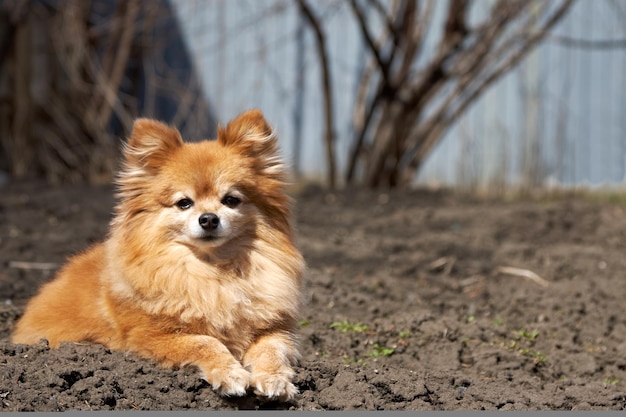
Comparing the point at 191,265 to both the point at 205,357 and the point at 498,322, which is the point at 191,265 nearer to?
the point at 205,357

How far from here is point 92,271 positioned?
13.1 ft

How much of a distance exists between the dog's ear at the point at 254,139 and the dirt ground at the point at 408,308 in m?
0.82

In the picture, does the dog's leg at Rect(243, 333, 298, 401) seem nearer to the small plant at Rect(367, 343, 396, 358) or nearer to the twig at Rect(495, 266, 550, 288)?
the small plant at Rect(367, 343, 396, 358)

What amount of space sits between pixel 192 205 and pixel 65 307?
76 centimetres

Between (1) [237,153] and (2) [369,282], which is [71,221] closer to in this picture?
(2) [369,282]

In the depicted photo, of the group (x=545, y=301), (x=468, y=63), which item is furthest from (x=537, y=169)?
(x=545, y=301)

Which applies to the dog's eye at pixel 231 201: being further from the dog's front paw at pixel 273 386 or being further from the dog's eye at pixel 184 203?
the dog's front paw at pixel 273 386

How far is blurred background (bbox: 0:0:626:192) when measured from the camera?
10.2m

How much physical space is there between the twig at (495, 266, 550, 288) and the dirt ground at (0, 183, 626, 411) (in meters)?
0.01

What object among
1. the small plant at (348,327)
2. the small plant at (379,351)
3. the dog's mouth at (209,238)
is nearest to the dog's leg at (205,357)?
the dog's mouth at (209,238)

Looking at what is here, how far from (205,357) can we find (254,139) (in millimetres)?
1070

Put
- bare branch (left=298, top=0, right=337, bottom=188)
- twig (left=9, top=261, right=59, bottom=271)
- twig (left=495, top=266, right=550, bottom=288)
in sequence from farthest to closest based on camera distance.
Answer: bare branch (left=298, top=0, right=337, bottom=188), twig (left=495, top=266, right=550, bottom=288), twig (left=9, top=261, right=59, bottom=271)

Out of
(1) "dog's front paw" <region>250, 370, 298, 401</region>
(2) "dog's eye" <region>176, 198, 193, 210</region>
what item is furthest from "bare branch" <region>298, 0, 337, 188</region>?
(1) "dog's front paw" <region>250, 370, 298, 401</region>

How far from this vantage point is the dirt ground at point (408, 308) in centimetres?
339
